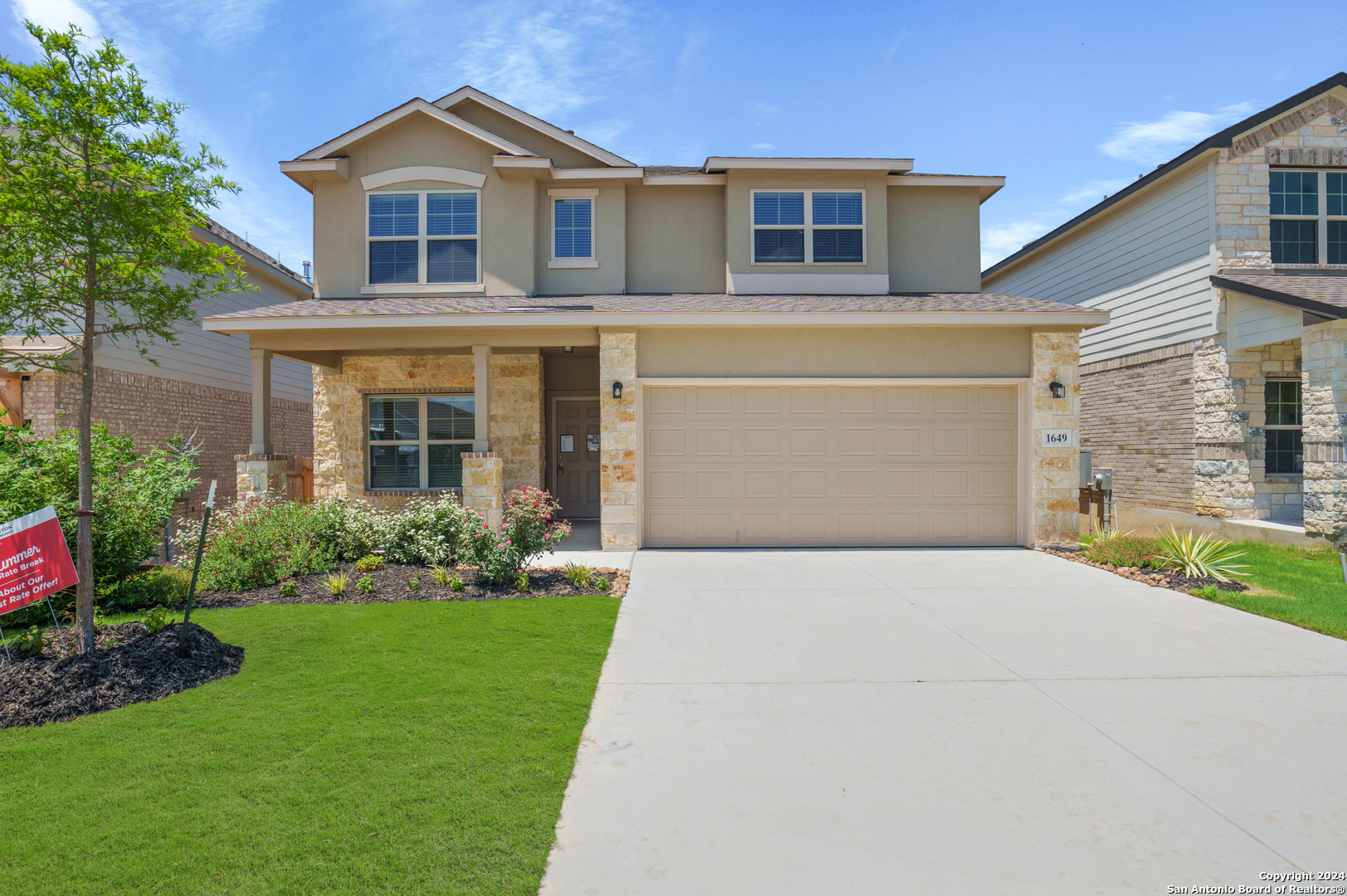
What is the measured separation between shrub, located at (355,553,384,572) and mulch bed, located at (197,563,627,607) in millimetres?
156

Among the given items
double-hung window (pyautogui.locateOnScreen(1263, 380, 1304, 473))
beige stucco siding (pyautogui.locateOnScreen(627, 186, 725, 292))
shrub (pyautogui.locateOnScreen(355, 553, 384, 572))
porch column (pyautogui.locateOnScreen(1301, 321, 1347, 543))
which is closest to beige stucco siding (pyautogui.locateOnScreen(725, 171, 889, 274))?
beige stucco siding (pyautogui.locateOnScreen(627, 186, 725, 292))

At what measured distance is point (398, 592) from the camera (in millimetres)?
7688

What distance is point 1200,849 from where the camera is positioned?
2.88 metres

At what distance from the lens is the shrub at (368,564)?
8.62 meters

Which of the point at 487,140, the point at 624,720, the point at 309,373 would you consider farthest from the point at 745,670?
the point at 309,373

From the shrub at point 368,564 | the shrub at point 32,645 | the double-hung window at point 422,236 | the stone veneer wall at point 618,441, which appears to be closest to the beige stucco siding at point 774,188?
the stone veneer wall at point 618,441

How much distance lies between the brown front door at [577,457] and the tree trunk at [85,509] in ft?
28.2

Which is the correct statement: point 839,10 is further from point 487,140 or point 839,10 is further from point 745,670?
point 745,670

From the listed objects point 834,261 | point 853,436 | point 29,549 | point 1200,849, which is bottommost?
point 1200,849

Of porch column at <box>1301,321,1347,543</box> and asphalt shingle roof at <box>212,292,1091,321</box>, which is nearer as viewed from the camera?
porch column at <box>1301,321,1347,543</box>

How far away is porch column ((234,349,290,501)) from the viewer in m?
10.3

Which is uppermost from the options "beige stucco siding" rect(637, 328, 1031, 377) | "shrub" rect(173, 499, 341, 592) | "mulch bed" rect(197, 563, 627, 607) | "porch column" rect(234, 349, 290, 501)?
"beige stucco siding" rect(637, 328, 1031, 377)

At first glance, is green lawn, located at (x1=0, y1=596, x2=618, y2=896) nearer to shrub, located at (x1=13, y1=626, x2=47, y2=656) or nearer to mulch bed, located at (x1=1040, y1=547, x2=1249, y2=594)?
shrub, located at (x1=13, y1=626, x2=47, y2=656)

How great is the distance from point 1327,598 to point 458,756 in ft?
28.3
